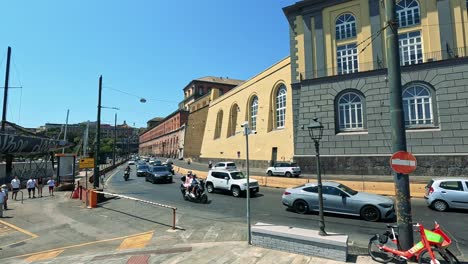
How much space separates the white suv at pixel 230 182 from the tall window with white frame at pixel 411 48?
19.6 metres

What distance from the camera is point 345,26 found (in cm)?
3194

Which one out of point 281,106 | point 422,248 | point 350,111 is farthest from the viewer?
point 281,106

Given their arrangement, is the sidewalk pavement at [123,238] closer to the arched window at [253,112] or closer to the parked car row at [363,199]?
the parked car row at [363,199]

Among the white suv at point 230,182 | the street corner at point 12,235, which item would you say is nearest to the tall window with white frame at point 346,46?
the white suv at point 230,182

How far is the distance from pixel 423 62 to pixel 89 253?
95.8ft

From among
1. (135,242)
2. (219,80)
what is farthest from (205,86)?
(135,242)

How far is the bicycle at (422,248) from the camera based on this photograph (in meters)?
6.19

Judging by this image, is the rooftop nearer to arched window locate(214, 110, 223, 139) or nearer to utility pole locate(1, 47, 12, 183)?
arched window locate(214, 110, 223, 139)

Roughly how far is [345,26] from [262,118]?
17570 millimetres

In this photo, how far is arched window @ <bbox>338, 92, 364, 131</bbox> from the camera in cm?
2972

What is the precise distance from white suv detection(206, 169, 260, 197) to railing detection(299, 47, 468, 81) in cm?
1682

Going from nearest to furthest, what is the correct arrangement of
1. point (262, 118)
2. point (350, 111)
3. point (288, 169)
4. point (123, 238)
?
point (123, 238) → point (288, 169) → point (350, 111) → point (262, 118)

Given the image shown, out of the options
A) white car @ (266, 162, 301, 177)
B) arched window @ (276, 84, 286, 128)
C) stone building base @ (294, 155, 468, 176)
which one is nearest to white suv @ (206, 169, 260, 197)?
white car @ (266, 162, 301, 177)

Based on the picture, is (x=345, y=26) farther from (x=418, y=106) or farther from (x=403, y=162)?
(x=403, y=162)
